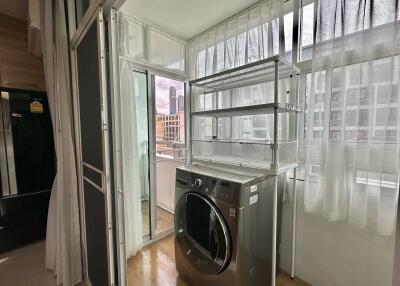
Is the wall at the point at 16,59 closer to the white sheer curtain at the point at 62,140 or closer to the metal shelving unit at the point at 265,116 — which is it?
the white sheer curtain at the point at 62,140

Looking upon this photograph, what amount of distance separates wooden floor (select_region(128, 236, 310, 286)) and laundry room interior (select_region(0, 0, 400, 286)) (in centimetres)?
2

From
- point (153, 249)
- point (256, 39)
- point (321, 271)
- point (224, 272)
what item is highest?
point (256, 39)

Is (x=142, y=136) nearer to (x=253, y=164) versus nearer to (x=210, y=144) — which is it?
(x=210, y=144)

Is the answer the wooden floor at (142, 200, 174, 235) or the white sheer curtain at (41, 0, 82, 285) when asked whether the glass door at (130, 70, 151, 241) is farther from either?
the white sheer curtain at (41, 0, 82, 285)

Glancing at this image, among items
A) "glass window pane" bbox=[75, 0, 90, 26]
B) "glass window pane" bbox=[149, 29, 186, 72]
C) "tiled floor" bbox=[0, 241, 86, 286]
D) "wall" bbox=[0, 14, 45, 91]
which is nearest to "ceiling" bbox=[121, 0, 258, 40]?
"glass window pane" bbox=[149, 29, 186, 72]

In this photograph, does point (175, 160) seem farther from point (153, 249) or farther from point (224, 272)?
point (224, 272)

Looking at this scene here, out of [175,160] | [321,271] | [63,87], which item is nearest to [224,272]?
[321,271]

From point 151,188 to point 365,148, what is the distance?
2036 mm

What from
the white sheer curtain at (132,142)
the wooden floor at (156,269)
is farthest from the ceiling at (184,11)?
the wooden floor at (156,269)

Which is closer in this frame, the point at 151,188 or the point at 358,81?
the point at 358,81

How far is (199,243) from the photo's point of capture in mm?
1582

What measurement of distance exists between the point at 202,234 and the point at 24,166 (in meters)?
2.09

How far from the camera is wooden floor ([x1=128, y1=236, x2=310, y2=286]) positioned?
Result: 174cm

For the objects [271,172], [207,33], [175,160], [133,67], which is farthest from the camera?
[175,160]
